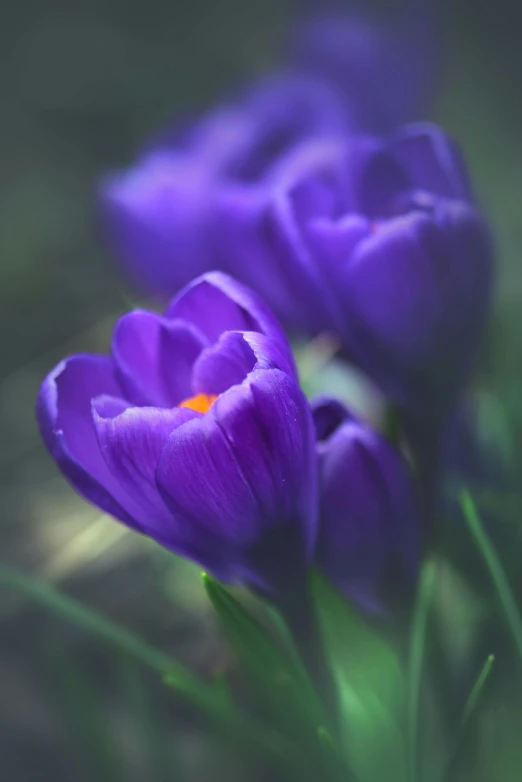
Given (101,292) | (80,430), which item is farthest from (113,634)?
(101,292)

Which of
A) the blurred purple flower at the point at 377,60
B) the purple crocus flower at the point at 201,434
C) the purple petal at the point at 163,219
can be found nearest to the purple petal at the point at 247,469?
the purple crocus flower at the point at 201,434

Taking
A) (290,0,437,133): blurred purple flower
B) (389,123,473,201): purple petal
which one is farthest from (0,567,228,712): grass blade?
(290,0,437,133): blurred purple flower

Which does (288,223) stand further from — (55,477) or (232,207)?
(55,477)

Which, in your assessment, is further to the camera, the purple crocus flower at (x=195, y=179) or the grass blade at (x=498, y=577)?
the purple crocus flower at (x=195, y=179)

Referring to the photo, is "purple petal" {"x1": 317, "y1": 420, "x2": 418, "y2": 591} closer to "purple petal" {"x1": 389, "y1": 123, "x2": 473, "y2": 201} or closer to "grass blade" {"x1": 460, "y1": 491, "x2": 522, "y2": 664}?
"grass blade" {"x1": 460, "y1": 491, "x2": 522, "y2": 664}

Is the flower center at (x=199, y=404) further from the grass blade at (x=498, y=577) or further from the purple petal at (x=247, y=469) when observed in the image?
the grass blade at (x=498, y=577)

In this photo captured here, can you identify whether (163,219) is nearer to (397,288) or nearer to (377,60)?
(397,288)

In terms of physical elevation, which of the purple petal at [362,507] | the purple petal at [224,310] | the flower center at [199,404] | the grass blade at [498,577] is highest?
the purple petal at [224,310]
